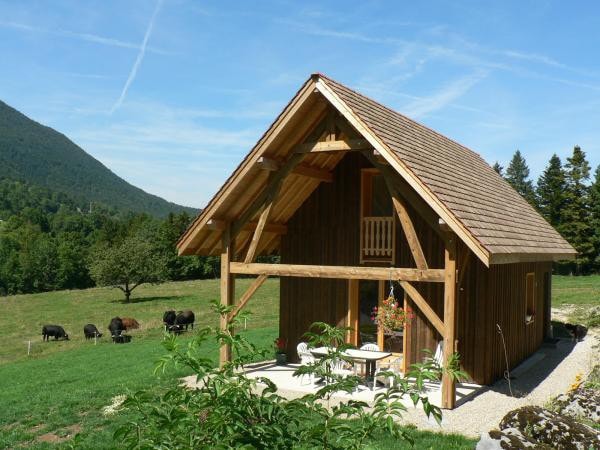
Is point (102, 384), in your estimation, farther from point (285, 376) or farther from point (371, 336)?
point (371, 336)

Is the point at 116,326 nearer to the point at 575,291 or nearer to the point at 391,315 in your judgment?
the point at 391,315

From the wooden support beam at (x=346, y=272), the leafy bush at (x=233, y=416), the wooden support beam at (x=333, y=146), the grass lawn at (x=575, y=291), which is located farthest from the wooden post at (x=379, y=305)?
the grass lawn at (x=575, y=291)

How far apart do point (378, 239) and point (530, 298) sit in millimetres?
5873

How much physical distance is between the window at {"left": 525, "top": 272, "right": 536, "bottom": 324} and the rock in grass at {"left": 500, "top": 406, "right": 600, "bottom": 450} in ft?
29.3

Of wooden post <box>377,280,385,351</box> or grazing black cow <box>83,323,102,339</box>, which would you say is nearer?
wooden post <box>377,280,385,351</box>

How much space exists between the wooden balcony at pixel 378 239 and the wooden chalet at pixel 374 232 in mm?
30

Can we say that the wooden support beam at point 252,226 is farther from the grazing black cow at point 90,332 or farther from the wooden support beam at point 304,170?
the grazing black cow at point 90,332

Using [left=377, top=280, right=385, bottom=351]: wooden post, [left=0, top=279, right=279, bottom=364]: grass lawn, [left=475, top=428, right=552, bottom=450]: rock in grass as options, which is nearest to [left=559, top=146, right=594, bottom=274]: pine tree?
[left=0, top=279, right=279, bottom=364]: grass lawn

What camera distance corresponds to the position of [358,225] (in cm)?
1346

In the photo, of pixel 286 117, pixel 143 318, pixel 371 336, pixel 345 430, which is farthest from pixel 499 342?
pixel 143 318

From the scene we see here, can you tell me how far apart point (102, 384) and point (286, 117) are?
7623mm

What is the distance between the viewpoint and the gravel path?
30.2 ft

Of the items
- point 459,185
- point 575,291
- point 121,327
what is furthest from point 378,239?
point 575,291

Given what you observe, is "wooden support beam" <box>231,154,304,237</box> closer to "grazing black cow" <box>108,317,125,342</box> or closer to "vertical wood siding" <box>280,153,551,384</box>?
"vertical wood siding" <box>280,153,551,384</box>
